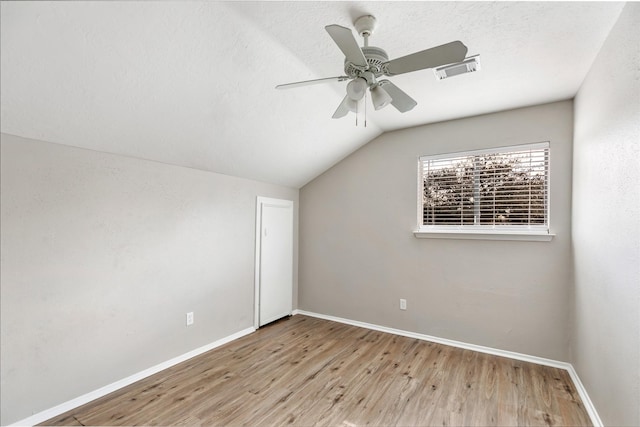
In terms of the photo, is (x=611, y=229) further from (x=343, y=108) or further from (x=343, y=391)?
(x=343, y=391)

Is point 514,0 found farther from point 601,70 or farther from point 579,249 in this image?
point 579,249

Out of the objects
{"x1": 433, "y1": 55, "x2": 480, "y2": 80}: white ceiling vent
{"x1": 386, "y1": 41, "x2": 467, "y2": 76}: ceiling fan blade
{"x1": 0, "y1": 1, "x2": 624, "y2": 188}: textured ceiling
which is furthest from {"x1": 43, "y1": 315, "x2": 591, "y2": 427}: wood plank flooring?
{"x1": 433, "y1": 55, "x2": 480, "y2": 80}: white ceiling vent

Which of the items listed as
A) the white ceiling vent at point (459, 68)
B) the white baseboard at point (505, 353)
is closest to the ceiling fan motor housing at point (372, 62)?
the white ceiling vent at point (459, 68)

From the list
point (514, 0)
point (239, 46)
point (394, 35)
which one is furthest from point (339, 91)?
point (514, 0)

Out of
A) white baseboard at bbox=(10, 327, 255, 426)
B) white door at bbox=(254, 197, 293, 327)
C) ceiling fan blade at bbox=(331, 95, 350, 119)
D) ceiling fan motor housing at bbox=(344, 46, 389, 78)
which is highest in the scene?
ceiling fan motor housing at bbox=(344, 46, 389, 78)

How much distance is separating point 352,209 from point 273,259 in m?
1.26

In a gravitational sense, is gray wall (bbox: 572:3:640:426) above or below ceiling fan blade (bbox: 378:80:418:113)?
below

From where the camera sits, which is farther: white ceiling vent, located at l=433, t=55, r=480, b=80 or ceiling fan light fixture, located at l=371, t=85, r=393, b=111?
white ceiling vent, located at l=433, t=55, r=480, b=80

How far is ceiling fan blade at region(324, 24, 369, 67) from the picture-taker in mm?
1404

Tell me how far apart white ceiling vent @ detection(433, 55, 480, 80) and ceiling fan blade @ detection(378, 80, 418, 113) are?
61 cm

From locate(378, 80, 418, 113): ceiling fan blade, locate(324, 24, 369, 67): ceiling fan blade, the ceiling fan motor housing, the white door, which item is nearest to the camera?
locate(324, 24, 369, 67): ceiling fan blade

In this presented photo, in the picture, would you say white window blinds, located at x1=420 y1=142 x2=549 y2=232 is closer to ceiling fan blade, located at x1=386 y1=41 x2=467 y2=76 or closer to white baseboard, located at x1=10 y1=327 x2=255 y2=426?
ceiling fan blade, located at x1=386 y1=41 x2=467 y2=76

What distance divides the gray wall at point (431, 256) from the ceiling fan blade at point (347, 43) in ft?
7.11

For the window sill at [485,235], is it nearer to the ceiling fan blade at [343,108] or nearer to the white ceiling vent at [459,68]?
the white ceiling vent at [459,68]
